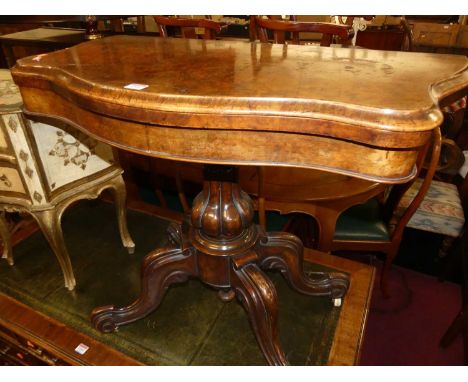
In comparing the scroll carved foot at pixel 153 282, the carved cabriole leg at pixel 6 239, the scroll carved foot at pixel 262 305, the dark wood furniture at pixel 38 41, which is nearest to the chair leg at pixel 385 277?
the scroll carved foot at pixel 262 305

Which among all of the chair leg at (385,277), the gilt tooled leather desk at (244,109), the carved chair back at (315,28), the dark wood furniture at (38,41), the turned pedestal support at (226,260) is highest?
the carved chair back at (315,28)

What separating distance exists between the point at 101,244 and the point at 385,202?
118cm

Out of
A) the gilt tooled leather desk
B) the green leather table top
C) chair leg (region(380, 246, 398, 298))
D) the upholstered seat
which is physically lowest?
chair leg (region(380, 246, 398, 298))

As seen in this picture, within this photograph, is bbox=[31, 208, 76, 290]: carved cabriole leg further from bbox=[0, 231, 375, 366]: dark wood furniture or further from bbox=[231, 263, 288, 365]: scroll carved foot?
bbox=[231, 263, 288, 365]: scroll carved foot

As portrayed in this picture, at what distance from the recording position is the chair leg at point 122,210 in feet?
4.31

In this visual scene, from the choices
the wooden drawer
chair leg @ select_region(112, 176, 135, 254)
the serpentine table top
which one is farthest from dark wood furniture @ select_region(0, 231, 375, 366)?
the serpentine table top

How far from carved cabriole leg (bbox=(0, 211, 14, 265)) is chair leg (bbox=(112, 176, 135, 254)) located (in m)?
0.41

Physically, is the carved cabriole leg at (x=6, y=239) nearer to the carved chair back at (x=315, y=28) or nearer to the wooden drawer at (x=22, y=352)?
the wooden drawer at (x=22, y=352)

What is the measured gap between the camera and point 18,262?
4.54 ft

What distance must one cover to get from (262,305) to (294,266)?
23 cm

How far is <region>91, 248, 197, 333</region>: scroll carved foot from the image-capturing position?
3.40ft

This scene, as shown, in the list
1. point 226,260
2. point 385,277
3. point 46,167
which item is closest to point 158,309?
point 226,260

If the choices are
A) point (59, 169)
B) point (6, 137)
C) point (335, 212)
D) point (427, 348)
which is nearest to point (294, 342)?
point (335, 212)
